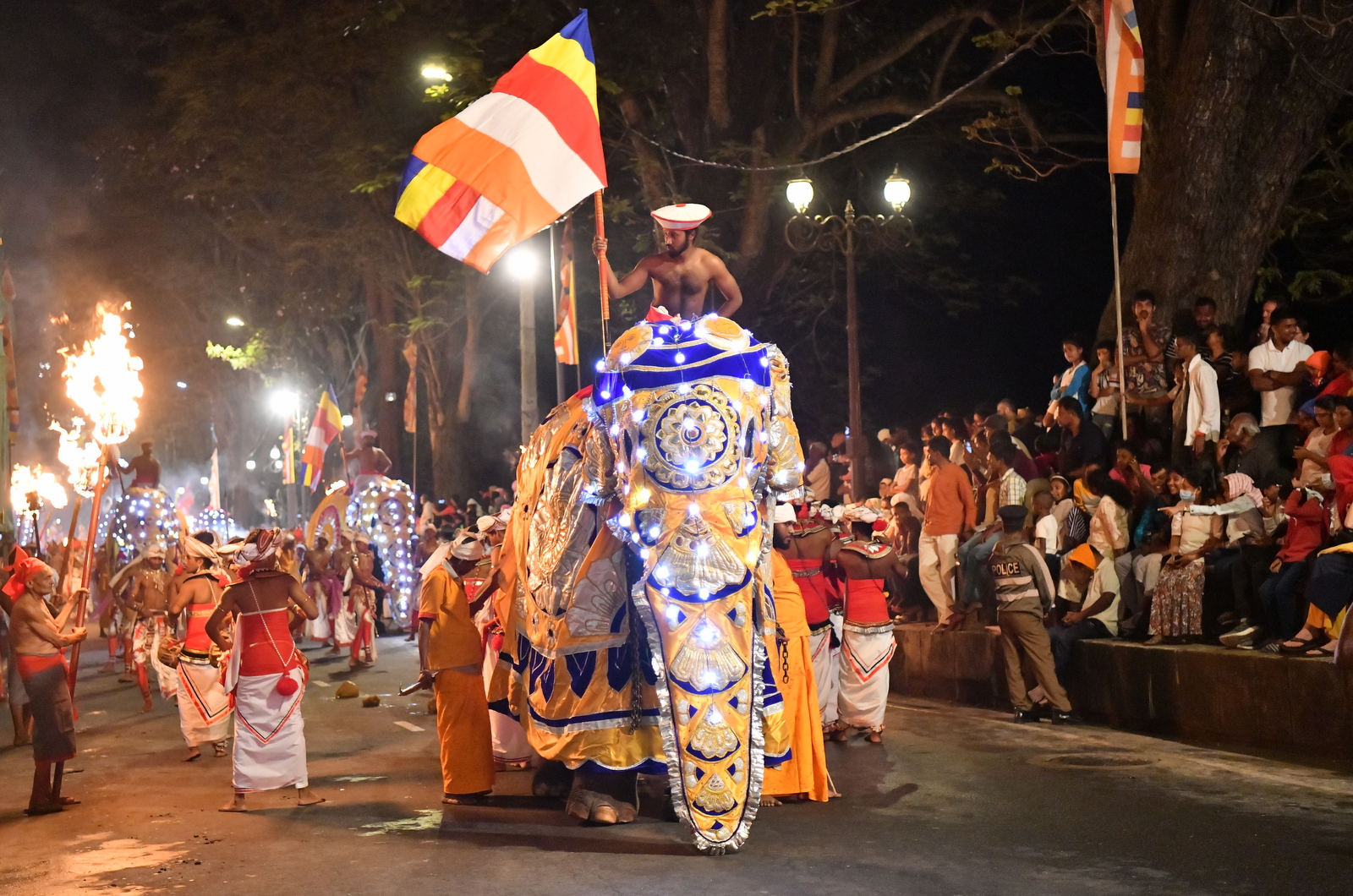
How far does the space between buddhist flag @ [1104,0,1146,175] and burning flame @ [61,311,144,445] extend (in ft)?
29.3

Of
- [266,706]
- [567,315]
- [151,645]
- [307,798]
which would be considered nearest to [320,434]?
[567,315]

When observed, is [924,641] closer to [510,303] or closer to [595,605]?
[595,605]

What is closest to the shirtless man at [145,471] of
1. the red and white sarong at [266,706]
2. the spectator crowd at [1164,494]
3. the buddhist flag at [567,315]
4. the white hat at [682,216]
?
the buddhist flag at [567,315]

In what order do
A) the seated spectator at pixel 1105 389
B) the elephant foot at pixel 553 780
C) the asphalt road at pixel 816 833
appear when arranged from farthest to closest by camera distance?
1. the seated spectator at pixel 1105 389
2. the elephant foot at pixel 553 780
3. the asphalt road at pixel 816 833

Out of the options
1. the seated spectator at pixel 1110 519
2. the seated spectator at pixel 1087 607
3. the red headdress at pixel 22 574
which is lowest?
the seated spectator at pixel 1087 607

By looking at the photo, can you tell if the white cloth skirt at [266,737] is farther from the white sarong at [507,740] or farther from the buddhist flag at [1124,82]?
the buddhist flag at [1124,82]

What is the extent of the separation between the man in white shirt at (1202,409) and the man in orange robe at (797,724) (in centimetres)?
599

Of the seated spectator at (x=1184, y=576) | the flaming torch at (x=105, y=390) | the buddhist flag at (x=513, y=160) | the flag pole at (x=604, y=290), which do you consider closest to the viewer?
the flag pole at (x=604, y=290)

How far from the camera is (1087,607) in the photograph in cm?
1282

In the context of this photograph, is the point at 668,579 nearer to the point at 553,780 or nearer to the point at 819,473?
the point at 553,780

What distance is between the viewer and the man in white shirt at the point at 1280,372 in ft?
42.2

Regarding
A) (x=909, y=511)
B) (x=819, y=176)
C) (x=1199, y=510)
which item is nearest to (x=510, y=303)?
(x=819, y=176)

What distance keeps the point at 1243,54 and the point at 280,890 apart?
40.3 feet

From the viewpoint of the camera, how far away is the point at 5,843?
29.6 feet
